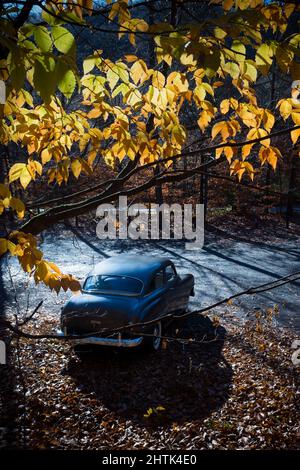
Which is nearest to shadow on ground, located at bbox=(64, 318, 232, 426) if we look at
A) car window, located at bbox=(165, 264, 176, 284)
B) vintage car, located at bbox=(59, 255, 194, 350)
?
vintage car, located at bbox=(59, 255, 194, 350)

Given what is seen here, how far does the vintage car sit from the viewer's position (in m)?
6.51

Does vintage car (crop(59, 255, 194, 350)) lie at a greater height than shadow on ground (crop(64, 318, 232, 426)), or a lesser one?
greater

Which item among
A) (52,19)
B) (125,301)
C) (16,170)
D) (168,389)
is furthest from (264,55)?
(125,301)

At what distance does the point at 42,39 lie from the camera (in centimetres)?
132

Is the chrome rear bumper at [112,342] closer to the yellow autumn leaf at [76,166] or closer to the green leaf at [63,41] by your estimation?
the yellow autumn leaf at [76,166]

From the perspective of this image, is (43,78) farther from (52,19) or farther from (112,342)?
(112,342)

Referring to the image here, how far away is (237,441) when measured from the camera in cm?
478

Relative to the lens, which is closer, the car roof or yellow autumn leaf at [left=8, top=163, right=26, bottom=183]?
yellow autumn leaf at [left=8, top=163, right=26, bottom=183]

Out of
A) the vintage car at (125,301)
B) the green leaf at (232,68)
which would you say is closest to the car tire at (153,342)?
the vintage car at (125,301)

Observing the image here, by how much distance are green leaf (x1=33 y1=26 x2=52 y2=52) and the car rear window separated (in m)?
5.93

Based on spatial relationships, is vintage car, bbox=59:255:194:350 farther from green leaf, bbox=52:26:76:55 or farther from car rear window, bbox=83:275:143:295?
green leaf, bbox=52:26:76:55
